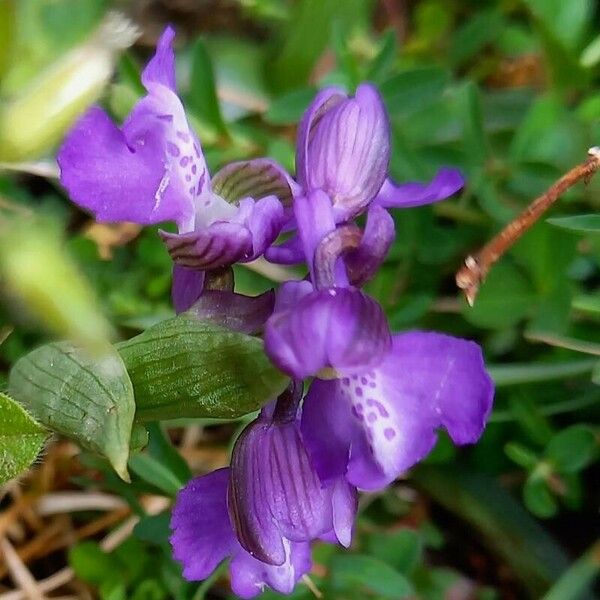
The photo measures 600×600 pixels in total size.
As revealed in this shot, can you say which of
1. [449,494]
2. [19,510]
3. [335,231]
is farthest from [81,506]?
[335,231]

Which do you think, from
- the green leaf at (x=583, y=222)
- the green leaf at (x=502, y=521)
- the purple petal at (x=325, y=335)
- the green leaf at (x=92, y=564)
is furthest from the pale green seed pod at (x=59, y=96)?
the green leaf at (x=502, y=521)

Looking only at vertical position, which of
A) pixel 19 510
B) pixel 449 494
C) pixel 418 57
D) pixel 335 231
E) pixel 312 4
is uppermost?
pixel 335 231

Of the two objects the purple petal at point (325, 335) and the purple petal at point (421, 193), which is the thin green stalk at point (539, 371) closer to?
the purple petal at point (421, 193)

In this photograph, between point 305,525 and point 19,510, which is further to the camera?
point 19,510

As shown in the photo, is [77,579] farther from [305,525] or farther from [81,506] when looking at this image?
[305,525]

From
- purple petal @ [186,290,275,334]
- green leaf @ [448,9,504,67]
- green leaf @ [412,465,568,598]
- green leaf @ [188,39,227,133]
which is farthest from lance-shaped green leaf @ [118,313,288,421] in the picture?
green leaf @ [448,9,504,67]

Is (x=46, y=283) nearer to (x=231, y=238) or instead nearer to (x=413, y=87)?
(x=231, y=238)

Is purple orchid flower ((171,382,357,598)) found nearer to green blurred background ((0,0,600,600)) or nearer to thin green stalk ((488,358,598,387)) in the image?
green blurred background ((0,0,600,600))
